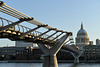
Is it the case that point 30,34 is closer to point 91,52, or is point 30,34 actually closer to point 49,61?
point 49,61

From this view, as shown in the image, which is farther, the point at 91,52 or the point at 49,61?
the point at 91,52

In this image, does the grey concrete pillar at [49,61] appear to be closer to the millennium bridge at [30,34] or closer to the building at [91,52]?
the millennium bridge at [30,34]

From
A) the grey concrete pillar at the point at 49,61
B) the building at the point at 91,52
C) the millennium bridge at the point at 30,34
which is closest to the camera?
the millennium bridge at the point at 30,34

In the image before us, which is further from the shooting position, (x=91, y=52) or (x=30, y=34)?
(x=91, y=52)

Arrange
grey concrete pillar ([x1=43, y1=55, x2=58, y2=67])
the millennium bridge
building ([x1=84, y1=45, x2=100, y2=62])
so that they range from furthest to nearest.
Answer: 1. building ([x1=84, y1=45, x2=100, y2=62])
2. grey concrete pillar ([x1=43, y1=55, x2=58, y2=67])
3. the millennium bridge

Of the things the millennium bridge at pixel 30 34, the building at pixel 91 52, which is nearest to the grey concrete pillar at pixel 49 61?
the millennium bridge at pixel 30 34

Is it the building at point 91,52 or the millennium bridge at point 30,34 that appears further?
the building at point 91,52

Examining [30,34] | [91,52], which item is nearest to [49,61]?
[30,34]

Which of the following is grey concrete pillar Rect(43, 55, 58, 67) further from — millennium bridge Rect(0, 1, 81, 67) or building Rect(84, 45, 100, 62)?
building Rect(84, 45, 100, 62)

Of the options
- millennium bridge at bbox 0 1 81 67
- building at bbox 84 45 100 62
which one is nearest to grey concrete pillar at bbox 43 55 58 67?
millennium bridge at bbox 0 1 81 67

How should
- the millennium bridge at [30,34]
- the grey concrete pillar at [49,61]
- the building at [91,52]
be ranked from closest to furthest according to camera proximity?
the millennium bridge at [30,34] → the grey concrete pillar at [49,61] → the building at [91,52]

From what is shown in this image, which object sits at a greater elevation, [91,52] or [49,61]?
[49,61]

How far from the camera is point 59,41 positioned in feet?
180

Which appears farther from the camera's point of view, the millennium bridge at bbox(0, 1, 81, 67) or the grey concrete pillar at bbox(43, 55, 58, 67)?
the grey concrete pillar at bbox(43, 55, 58, 67)
